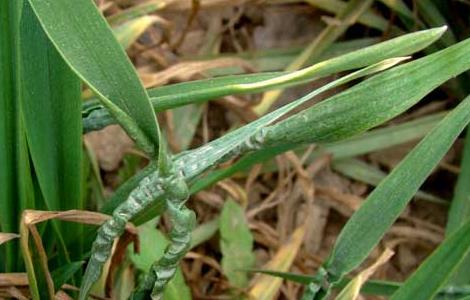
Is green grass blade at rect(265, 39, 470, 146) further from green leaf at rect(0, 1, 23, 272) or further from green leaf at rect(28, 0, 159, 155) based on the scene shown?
green leaf at rect(0, 1, 23, 272)

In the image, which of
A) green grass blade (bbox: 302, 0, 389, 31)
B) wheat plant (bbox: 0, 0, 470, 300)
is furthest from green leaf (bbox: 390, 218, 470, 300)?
green grass blade (bbox: 302, 0, 389, 31)

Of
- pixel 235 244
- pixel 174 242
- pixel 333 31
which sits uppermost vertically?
pixel 333 31

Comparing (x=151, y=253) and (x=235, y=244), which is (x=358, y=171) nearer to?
(x=235, y=244)

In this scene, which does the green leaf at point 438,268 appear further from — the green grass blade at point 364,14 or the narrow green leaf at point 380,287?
the green grass blade at point 364,14

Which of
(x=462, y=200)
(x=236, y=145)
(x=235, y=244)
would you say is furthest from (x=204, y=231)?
(x=236, y=145)

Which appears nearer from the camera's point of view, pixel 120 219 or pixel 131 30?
pixel 120 219

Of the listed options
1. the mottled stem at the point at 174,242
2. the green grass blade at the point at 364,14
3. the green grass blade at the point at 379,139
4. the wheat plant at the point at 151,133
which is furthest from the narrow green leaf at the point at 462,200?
the mottled stem at the point at 174,242

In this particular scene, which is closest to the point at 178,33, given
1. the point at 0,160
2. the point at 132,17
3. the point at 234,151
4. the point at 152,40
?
the point at 152,40
